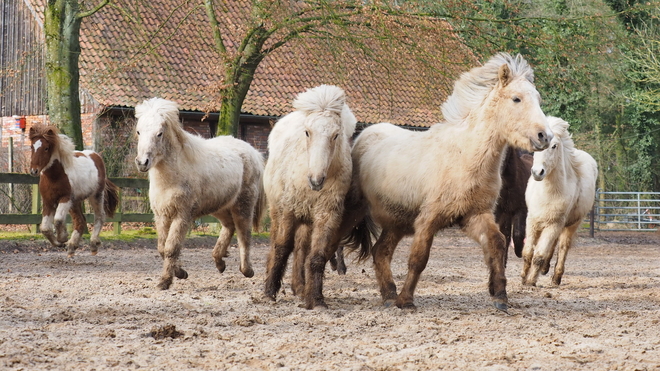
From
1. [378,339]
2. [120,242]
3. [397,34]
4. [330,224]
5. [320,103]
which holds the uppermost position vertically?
[397,34]

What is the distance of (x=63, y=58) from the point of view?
14930mm

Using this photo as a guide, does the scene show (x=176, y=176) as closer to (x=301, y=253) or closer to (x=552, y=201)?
(x=301, y=253)

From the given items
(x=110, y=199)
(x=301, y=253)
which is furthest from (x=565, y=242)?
Result: (x=110, y=199)

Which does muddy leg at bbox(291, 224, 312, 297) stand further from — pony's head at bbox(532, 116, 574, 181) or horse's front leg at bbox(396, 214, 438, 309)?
pony's head at bbox(532, 116, 574, 181)

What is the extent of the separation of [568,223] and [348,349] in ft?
19.1

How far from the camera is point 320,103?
716 cm

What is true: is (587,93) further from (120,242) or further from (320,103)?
(320,103)

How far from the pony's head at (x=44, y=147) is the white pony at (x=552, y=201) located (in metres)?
6.81

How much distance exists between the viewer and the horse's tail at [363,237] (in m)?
8.29

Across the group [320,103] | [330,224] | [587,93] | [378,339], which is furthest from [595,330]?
[587,93]

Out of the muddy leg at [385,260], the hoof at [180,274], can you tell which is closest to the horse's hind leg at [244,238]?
the hoof at [180,274]

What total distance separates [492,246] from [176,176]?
11.8ft

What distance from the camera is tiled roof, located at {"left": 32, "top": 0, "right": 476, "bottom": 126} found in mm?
16641

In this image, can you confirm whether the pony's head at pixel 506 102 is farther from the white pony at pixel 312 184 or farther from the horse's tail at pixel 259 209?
the horse's tail at pixel 259 209
